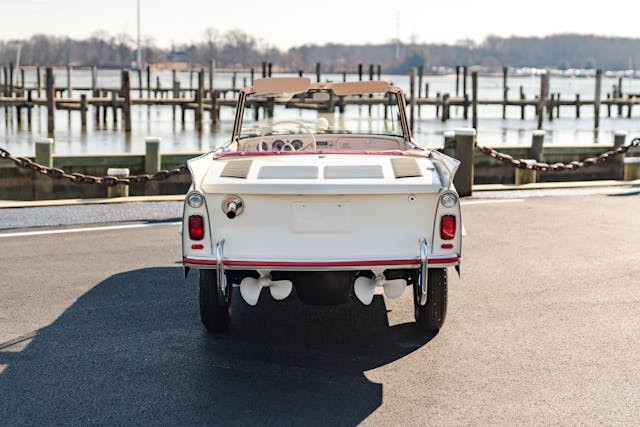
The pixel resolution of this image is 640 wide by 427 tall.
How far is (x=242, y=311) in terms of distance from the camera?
7215 mm

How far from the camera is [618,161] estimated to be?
18203 mm

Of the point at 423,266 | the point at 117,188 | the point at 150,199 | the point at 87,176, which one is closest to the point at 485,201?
the point at 150,199

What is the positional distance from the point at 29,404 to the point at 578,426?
2.76m

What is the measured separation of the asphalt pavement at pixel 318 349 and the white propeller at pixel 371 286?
353 mm

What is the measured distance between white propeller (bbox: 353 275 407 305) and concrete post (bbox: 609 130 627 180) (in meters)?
12.1

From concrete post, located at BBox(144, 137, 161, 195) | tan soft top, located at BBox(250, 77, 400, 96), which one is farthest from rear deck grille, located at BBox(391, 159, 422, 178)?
concrete post, located at BBox(144, 137, 161, 195)

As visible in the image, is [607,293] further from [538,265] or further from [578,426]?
[578,426]

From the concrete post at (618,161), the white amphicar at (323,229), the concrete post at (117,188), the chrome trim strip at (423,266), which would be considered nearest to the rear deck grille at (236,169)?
the white amphicar at (323,229)

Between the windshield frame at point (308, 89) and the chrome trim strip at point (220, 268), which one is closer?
the chrome trim strip at point (220, 268)

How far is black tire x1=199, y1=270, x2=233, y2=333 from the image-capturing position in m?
6.34

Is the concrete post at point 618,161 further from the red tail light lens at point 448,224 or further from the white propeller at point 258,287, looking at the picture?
the white propeller at point 258,287

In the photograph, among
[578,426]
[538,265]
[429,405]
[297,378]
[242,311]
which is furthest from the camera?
[538,265]

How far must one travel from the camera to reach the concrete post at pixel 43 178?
1498 centimetres

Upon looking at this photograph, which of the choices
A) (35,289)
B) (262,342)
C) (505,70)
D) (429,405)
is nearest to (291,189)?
(262,342)
